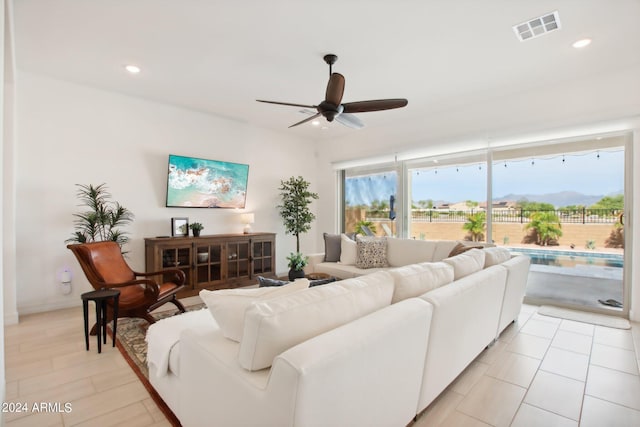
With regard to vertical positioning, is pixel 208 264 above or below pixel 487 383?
above

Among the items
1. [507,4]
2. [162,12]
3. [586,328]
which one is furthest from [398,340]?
[586,328]

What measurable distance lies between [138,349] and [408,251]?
3293 mm

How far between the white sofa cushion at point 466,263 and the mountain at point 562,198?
90.1 inches

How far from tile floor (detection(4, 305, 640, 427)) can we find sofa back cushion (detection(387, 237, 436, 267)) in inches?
53.6

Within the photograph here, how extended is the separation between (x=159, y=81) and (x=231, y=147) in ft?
5.42

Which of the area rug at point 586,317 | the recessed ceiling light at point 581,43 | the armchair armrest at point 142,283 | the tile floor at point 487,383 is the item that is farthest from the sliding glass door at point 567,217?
the armchair armrest at point 142,283

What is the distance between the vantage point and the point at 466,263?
7.53 ft

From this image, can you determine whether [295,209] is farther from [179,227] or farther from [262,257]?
[179,227]

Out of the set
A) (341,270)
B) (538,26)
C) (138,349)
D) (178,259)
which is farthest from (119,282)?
(538,26)

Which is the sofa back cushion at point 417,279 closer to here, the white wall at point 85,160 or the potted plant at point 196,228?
the potted plant at point 196,228

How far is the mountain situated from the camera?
3806 millimetres

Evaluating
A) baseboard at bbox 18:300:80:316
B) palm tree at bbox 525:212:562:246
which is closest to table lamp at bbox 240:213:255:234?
baseboard at bbox 18:300:80:316

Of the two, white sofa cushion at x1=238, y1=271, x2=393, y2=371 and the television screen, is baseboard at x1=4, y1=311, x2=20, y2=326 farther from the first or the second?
white sofa cushion at x1=238, y1=271, x2=393, y2=371

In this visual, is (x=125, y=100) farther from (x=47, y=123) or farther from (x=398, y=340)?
(x=398, y=340)
